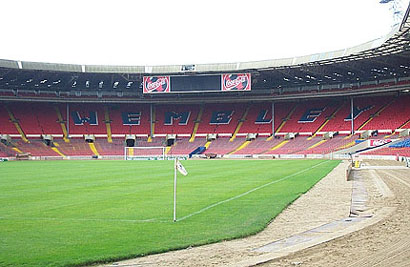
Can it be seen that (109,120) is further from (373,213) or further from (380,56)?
(373,213)

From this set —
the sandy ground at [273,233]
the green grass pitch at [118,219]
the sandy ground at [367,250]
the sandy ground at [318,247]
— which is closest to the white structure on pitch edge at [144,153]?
the green grass pitch at [118,219]

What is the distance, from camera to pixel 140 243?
408 inches

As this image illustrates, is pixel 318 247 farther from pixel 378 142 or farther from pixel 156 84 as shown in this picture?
pixel 156 84

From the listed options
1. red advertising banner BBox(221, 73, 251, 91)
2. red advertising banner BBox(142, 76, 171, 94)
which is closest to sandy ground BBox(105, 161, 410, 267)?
red advertising banner BBox(221, 73, 251, 91)

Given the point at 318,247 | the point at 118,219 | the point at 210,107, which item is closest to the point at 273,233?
the point at 318,247

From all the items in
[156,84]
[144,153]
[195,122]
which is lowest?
[144,153]

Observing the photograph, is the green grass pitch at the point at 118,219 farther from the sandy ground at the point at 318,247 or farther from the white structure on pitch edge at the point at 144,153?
the white structure on pitch edge at the point at 144,153

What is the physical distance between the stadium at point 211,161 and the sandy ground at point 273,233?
0.06 meters

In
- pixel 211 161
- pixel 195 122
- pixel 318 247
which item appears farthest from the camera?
pixel 195 122

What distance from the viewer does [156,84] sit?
252 ft

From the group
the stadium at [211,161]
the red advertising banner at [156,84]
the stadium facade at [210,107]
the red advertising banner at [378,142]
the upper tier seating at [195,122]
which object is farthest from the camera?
the red advertising banner at [156,84]

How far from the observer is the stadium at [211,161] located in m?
10.3

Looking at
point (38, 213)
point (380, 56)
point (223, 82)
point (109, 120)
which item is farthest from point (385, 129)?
point (38, 213)

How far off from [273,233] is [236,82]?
6340 centimetres
